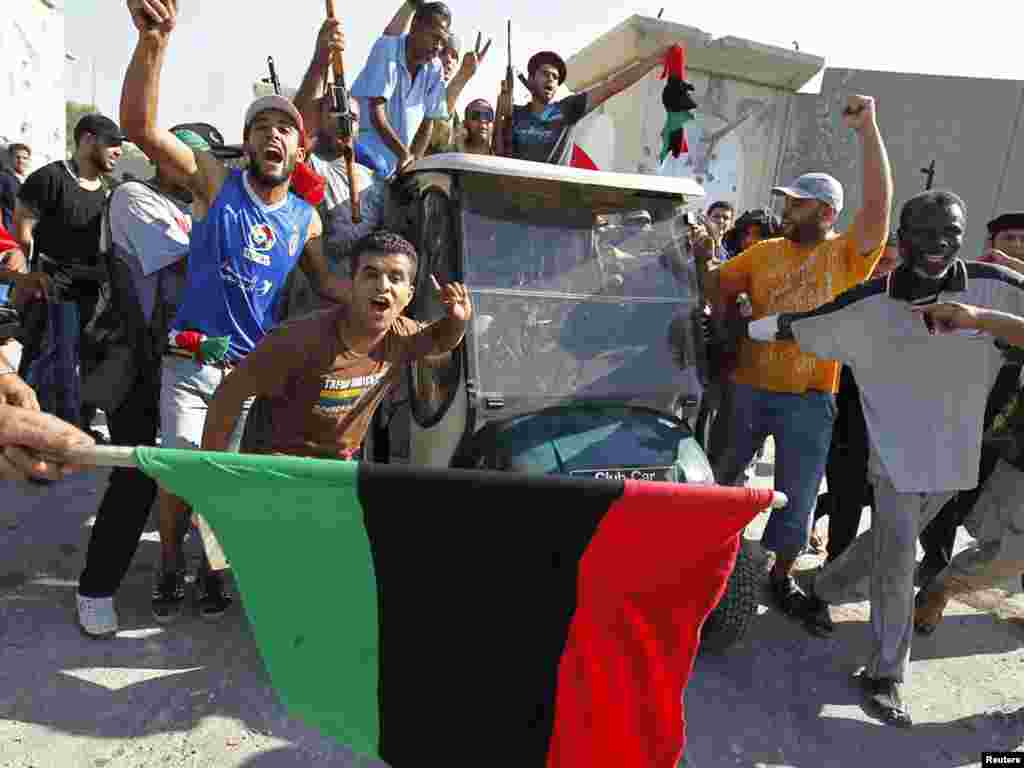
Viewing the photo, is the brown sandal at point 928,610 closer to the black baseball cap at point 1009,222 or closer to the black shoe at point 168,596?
the black baseball cap at point 1009,222

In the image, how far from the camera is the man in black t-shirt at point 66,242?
4.41 meters

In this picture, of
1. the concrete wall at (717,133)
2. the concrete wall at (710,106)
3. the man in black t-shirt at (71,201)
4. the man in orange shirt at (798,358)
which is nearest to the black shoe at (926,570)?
the man in orange shirt at (798,358)

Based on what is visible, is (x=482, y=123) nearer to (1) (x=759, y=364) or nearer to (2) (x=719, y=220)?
(2) (x=719, y=220)

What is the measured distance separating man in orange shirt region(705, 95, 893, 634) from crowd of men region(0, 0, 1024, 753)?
0.01 m

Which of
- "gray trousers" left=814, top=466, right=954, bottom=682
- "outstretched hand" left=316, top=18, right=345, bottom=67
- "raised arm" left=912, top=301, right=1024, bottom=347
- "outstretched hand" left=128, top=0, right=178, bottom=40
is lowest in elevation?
"gray trousers" left=814, top=466, right=954, bottom=682

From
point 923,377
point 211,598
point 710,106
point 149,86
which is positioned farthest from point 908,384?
point 710,106

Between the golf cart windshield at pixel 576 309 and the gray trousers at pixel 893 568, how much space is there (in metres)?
0.95

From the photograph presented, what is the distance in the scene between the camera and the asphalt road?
2469mm

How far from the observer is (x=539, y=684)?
1792 mm

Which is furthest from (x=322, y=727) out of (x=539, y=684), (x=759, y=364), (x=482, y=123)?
(x=482, y=123)

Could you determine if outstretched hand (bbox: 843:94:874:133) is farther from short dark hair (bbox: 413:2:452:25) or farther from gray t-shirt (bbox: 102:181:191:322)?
gray t-shirt (bbox: 102:181:191:322)

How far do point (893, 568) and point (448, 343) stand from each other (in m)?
2.10

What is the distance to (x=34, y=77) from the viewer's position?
16.2 m

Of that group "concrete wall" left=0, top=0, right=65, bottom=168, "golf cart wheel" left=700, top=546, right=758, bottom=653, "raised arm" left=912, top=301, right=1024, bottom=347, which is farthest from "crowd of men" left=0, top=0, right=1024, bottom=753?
"concrete wall" left=0, top=0, right=65, bottom=168
